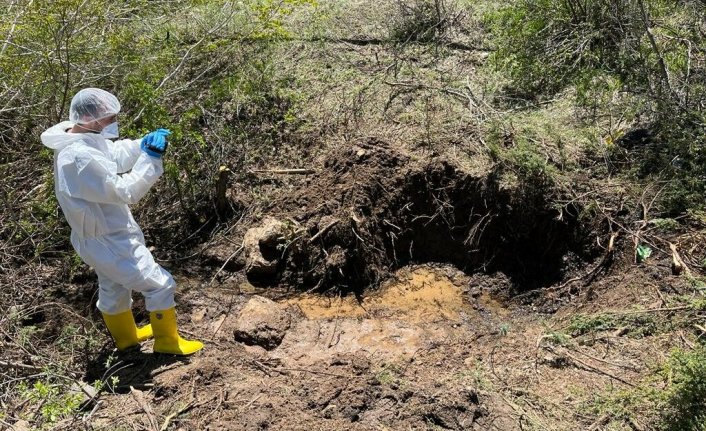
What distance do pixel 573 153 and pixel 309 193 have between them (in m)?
2.11

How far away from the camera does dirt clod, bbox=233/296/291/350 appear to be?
146 inches

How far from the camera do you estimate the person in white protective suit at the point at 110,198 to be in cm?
304

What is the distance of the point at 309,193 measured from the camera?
15.6 ft

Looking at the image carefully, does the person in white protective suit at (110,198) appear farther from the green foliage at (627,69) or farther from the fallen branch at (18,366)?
the green foliage at (627,69)

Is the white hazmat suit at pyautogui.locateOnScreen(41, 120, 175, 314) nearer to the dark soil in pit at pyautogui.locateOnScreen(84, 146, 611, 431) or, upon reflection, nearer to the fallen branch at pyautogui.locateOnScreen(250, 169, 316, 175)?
the dark soil in pit at pyautogui.locateOnScreen(84, 146, 611, 431)

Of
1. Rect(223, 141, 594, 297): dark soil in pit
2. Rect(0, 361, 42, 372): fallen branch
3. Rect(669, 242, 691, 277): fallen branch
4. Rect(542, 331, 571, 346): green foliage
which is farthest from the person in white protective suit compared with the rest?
Rect(669, 242, 691, 277): fallen branch

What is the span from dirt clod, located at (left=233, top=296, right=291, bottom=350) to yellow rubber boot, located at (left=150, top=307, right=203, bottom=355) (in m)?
0.33

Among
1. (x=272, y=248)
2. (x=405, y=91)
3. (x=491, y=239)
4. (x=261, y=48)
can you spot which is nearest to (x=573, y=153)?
(x=491, y=239)

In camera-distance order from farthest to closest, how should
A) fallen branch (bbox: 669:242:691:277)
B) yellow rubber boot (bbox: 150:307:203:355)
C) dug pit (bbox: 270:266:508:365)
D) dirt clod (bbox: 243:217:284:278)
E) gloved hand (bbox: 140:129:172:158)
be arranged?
dirt clod (bbox: 243:217:284:278)
dug pit (bbox: 270:266:508:365)
fallen branch (bbox: 669:242:691:277)
yellow rubber boot (bbox: 150:307:203:355)
gloved hand (bbox: 140:129:172:158)

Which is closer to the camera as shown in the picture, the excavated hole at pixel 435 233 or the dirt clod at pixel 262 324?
the dirt clod at pixel 262 324

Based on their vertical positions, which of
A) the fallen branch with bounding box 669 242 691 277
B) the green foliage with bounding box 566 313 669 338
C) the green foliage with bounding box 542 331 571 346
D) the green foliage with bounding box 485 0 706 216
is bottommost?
the green foliage with bounding box 542 331 571 346

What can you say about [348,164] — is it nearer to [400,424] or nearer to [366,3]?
[400,424]

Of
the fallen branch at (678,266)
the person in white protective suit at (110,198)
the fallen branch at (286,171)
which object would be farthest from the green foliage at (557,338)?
the fallen branch at (286,171)

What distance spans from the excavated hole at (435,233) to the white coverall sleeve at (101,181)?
5.06ft
